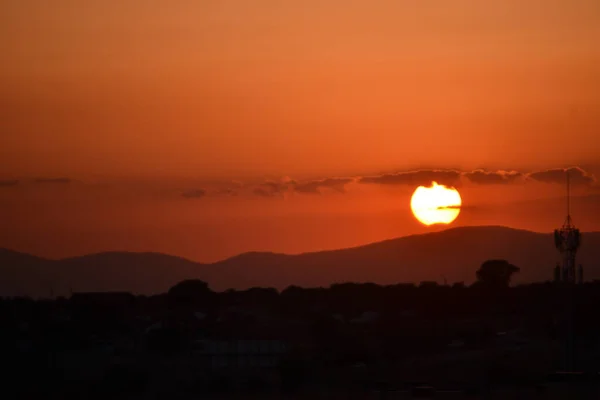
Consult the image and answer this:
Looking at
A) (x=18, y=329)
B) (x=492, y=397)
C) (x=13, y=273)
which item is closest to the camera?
(x=492, y=397)

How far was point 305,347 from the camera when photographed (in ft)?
146

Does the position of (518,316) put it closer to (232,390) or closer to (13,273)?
Answer: (232,390)

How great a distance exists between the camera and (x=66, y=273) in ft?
505

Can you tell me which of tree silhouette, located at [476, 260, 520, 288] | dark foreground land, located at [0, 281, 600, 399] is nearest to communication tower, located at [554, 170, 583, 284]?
dark foreground land, located at [0, 281, 600, 399]

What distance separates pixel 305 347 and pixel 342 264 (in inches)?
5395

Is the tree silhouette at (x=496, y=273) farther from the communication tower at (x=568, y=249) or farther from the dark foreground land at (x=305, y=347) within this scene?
the communication tower at (x=568, y=249)

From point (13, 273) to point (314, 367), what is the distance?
102678 mm

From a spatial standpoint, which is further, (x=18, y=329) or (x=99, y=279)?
(x=99, y=279)

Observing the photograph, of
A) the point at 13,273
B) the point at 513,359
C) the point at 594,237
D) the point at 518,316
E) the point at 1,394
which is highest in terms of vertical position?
the point at 594,237

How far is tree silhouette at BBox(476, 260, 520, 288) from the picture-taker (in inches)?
3760

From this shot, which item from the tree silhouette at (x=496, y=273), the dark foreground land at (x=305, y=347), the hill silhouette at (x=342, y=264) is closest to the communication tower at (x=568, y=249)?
the dark foreground land at (x=305, y=347)

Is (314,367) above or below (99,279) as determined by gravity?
below

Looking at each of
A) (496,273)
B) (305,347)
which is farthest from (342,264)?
(305,347)

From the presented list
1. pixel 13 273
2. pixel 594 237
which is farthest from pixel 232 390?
pixel 594 237
